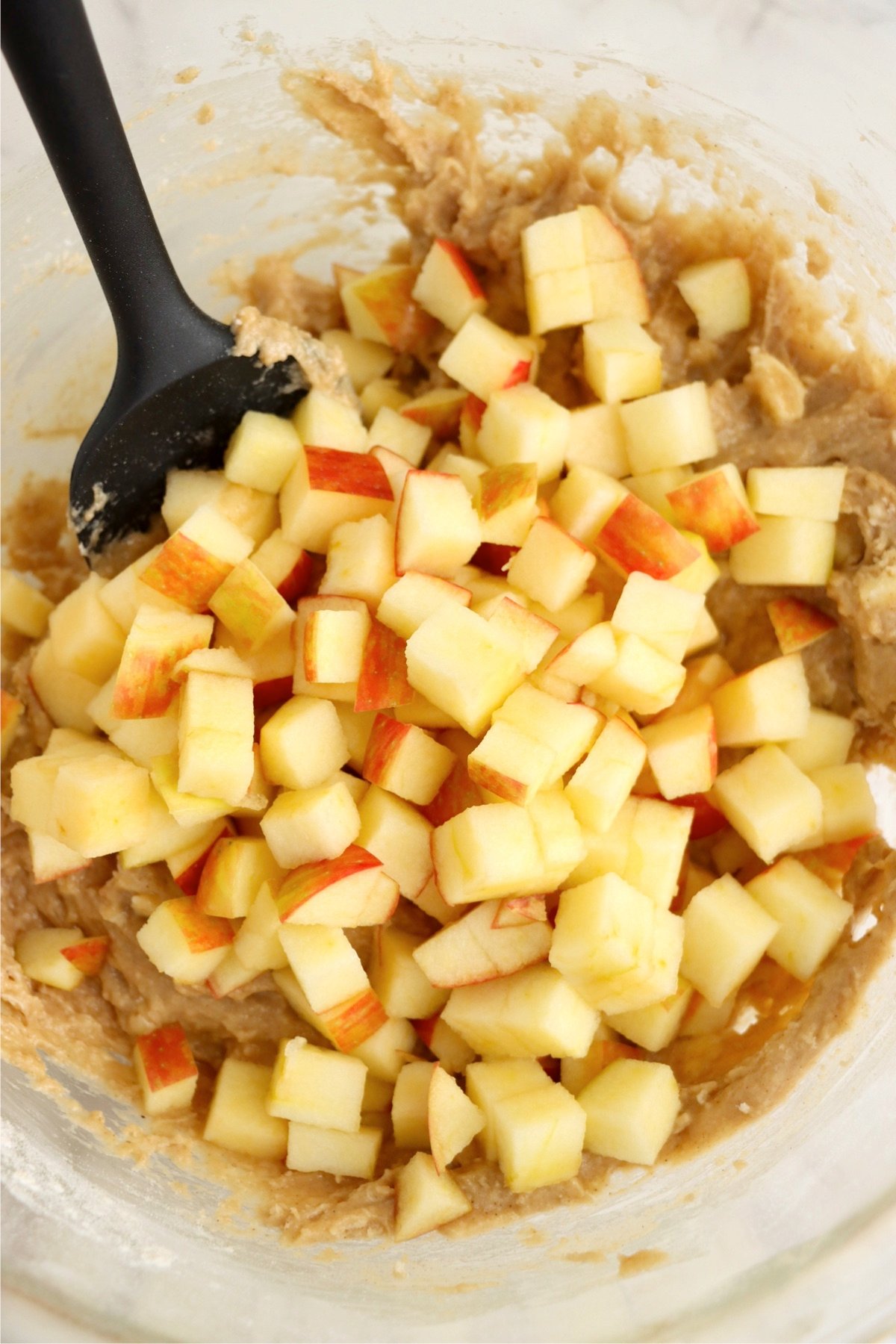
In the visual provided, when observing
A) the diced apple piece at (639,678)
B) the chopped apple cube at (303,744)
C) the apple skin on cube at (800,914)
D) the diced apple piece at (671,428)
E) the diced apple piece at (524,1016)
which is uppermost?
the diced apple piece at (671,428)

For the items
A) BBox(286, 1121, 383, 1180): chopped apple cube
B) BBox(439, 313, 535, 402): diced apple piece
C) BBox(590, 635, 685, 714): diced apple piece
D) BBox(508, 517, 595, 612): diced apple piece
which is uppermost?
BBox(439, 313, 535, 402): diced apple piece

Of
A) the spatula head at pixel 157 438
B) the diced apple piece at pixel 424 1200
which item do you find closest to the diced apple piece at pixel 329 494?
the spatula head at pixel 157 438

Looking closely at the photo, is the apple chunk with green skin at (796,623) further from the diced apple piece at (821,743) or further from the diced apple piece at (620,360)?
the diced apple piece at (620,360)

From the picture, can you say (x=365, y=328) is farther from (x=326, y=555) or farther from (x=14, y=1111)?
(x=14, y=1111)

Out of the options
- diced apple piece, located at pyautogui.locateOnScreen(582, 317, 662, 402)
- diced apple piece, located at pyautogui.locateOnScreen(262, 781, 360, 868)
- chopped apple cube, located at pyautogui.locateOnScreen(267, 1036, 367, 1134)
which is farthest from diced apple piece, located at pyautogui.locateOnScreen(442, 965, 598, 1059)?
diced apple piece, located at pyautogui.locateOnScreen(582, 317, 662, 402)

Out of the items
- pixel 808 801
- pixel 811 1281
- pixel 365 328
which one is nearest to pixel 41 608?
pixel 365 328

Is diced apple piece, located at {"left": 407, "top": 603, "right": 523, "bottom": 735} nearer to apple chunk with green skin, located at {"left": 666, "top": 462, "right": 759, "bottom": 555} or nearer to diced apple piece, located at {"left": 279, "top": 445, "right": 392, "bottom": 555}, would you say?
diced apple piece, located at {"left": 279, "top": 445, "right": 392, "bottom": 555}

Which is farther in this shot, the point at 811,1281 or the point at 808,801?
the point at 808,801
